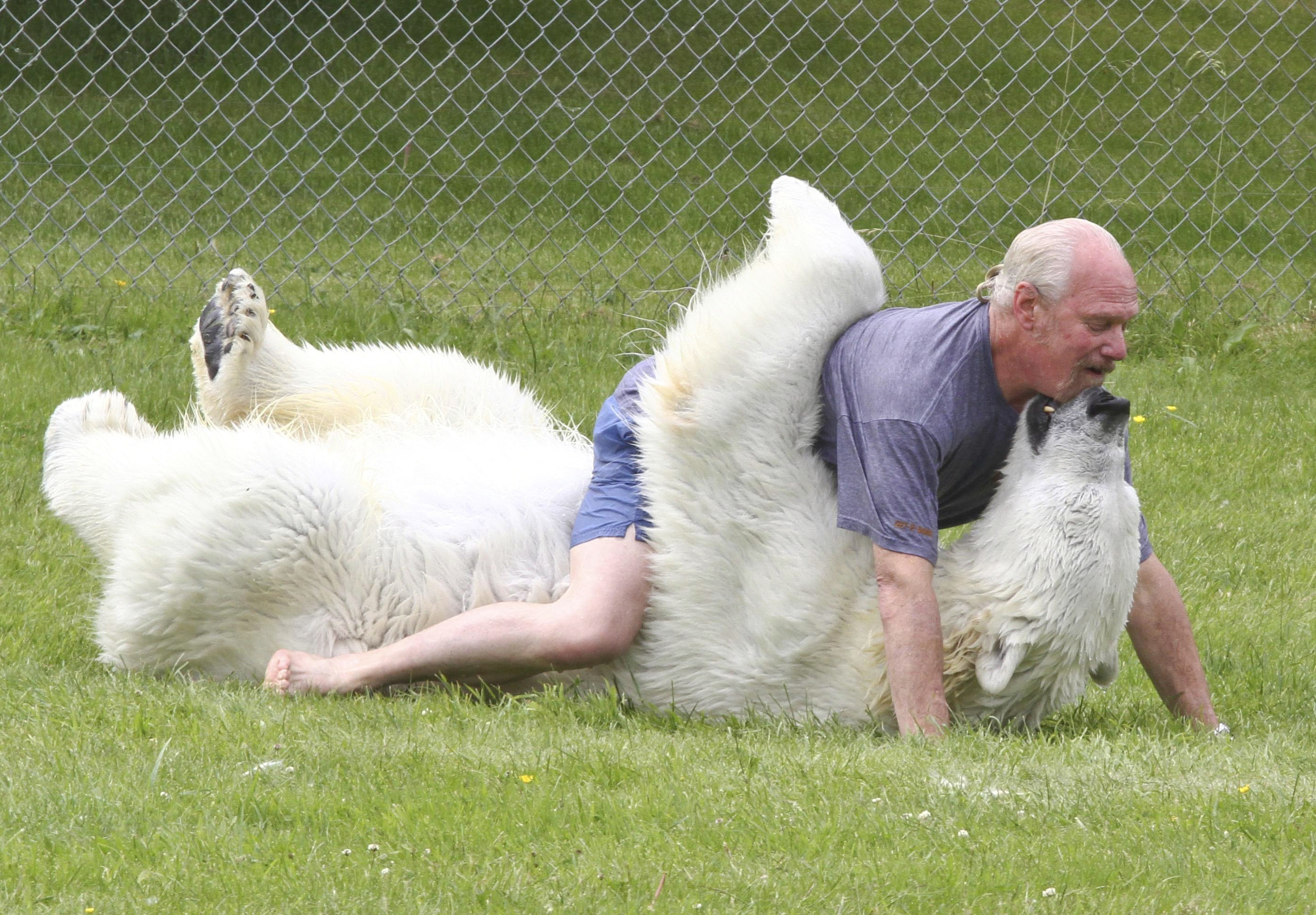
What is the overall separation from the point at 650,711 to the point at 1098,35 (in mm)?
12973

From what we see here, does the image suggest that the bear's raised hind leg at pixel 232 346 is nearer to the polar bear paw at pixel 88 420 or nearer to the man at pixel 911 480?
the polar bear paw at pixel 88 420

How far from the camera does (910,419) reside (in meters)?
3.36

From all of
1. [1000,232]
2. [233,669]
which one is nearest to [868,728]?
[233,669]

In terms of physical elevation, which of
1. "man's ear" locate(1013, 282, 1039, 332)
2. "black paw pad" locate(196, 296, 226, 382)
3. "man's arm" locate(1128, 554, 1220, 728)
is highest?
"man's ear" locate(1013, 282, 1039, 332)

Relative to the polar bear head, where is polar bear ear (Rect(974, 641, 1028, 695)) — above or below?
below

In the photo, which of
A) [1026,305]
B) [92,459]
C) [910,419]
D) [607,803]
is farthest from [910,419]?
[92,459]

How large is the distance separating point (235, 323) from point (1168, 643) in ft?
9.15

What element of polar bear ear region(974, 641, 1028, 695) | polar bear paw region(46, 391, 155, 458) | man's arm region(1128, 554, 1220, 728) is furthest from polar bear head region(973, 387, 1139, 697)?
polar bear paw region(46, 391, 155, 458)

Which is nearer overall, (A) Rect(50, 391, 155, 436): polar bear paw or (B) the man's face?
(B) the man's face

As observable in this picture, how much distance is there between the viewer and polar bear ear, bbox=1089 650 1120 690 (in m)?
3.46

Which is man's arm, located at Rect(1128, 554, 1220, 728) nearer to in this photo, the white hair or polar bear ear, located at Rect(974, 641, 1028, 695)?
polar bear ear, located at Rect(974, 641, 1028, 695)

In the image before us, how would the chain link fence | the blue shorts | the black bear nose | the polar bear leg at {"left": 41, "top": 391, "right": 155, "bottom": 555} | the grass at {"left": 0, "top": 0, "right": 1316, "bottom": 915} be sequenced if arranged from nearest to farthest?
1. the grass at {"left": 0, "top": 0, "right": 1316, "bottom": 915}
2. the black bear nose
3. the blue shorts
4. the polar bear leg at {"left": 41, "top": 391, "right": 155, "bottom": 555}
5. the chain link fence

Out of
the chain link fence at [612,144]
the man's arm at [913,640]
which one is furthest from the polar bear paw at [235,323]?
the chain link fence at [612,144]

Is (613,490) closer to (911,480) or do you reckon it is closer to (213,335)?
(911,480)
